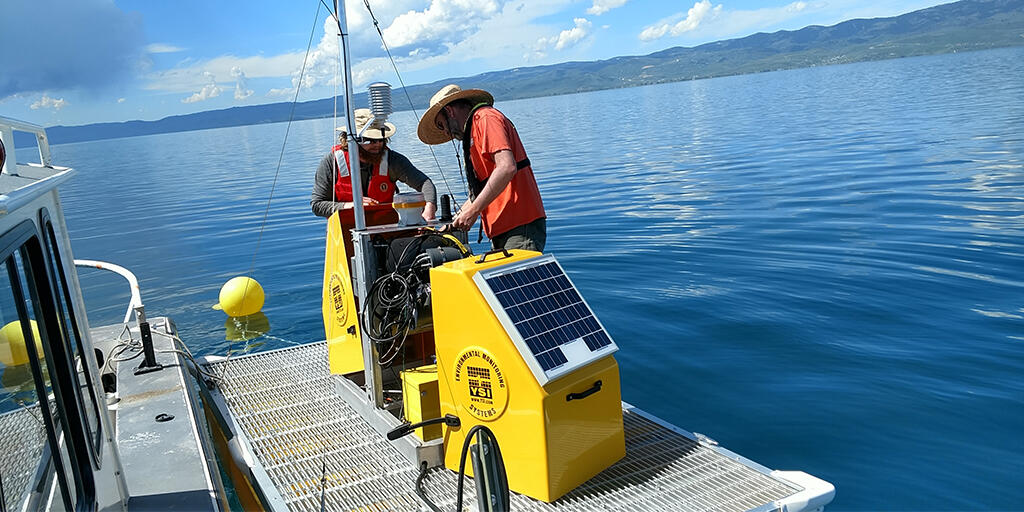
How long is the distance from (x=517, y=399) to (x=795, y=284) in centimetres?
603

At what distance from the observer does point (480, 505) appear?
9.33 feet

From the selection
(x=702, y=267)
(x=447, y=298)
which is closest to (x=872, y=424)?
(x=447, y=298)

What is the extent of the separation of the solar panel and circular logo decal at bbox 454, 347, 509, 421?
0.74 ft

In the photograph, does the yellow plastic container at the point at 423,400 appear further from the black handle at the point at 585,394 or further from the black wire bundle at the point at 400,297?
the black handle at the point at 585,394

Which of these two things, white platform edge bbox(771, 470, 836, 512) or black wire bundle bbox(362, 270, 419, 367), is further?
black wire bundle bbox(362, 270, 419, 367)

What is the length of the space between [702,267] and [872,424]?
467 centimetres

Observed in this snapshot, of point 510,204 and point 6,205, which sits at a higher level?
point 6,205

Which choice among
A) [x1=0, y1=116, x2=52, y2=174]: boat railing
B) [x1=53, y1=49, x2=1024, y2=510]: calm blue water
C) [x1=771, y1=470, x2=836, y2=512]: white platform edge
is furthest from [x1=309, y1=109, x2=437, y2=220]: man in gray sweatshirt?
[x1=771, y1=470, x2=836, y2=512]: white platform edge

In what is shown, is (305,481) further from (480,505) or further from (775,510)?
(775,510)

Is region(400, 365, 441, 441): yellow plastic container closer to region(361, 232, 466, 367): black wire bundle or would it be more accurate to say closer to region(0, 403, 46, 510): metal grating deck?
region(361, 232, 466, 367): black wire bundle

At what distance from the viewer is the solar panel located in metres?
3.36

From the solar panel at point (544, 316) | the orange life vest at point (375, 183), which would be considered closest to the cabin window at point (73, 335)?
the solar panel at point (544, 316)

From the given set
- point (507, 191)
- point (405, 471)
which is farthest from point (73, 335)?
point (507, 191)

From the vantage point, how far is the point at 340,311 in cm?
507
